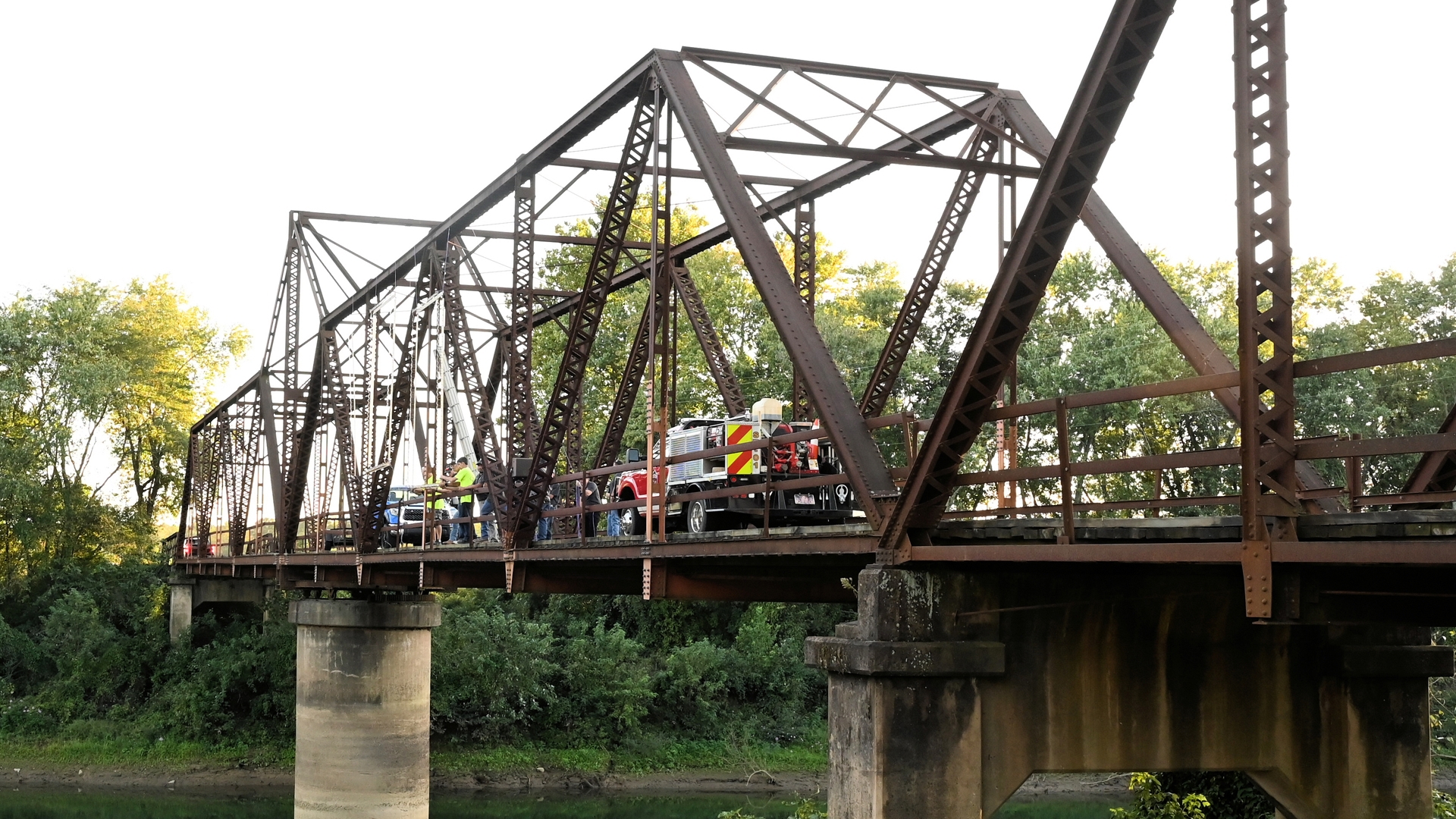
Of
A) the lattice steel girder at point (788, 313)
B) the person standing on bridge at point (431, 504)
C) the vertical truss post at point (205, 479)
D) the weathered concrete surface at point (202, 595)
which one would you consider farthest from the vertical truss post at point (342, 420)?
the weathered concrete surface at point (202, 595)

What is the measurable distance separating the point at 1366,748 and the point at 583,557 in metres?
9.15

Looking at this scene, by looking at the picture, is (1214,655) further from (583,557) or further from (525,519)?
(525,519)

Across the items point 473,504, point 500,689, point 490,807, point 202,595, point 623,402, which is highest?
point 623,402

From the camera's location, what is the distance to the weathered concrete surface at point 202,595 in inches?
2080

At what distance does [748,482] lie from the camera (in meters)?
20.2

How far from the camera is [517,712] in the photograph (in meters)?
45.5

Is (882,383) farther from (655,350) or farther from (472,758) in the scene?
(472,758)

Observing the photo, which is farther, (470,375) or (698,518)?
(470,375)

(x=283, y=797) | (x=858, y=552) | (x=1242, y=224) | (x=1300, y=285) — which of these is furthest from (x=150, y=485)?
(x=1242, y=224)

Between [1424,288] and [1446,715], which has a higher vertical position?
[1424,288]

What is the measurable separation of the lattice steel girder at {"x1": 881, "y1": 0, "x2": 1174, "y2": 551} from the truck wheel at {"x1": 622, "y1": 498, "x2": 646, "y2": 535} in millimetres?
7464

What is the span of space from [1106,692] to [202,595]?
47575 millimetres

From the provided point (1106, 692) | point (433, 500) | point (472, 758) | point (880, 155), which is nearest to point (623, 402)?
point (433, 500)

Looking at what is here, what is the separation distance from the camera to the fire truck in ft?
60.9
